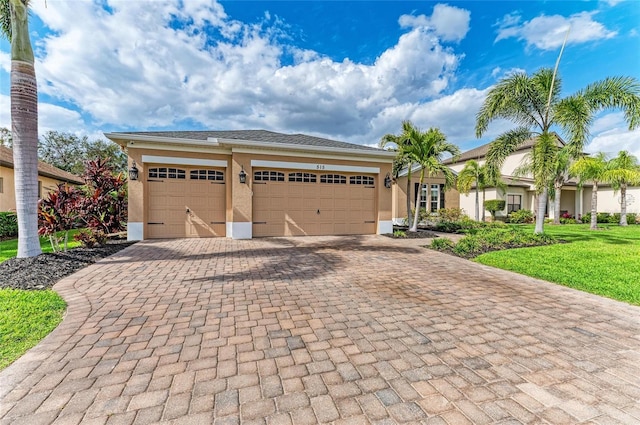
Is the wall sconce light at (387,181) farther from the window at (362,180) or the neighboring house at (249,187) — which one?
the window at (362,180)

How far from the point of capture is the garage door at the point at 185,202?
10.2 metres

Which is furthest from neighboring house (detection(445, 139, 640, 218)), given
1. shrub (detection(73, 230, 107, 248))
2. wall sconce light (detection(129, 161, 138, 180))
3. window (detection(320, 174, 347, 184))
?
shrub (detection(73, 230, 107, 248))

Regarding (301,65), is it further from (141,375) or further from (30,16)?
(141,375)

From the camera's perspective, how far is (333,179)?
12.0 meters

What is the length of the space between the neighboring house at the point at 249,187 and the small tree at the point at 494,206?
12646mm

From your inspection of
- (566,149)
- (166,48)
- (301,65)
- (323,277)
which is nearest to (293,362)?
(323,277)

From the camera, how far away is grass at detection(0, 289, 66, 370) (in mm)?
2748

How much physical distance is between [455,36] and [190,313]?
13.3m

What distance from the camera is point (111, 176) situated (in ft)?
31.1

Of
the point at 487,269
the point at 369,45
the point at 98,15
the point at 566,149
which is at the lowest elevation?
the point at 487,269

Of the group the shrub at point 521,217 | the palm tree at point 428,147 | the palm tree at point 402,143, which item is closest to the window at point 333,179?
the palm tree at point 402,143

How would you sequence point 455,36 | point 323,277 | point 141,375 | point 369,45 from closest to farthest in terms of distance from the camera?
point 141,375 → point 323,277 → point 455,36 → point 369,45

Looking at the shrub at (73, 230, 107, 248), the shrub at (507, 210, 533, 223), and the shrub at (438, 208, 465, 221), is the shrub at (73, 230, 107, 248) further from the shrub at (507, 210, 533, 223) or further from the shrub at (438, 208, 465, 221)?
the shrub at (507, 210, 533, 223)

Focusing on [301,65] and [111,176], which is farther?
[301,65]
